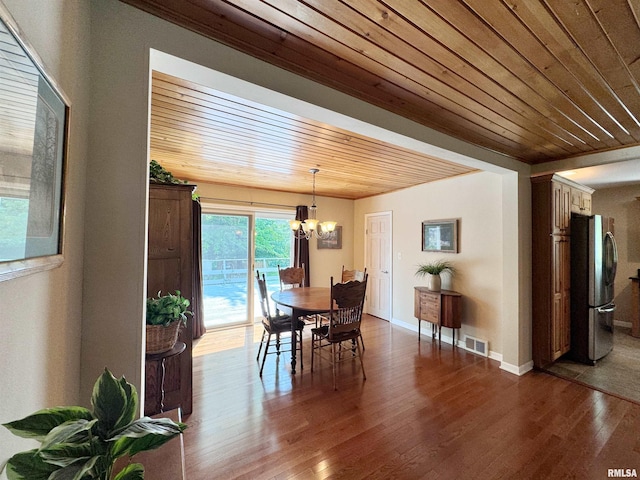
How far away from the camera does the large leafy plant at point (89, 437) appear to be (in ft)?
1.59

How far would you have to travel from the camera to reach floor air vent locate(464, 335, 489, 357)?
3498 mm

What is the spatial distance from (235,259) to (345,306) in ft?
8.78

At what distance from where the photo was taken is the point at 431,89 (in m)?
1.76

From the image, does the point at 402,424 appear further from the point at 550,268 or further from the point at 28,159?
the point at 28,159

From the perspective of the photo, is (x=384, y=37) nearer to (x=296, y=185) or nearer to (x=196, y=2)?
(x=196, y=2)

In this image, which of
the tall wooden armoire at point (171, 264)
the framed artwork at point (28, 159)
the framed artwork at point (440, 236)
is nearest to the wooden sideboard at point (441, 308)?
the framed artwork at point (440, 236)

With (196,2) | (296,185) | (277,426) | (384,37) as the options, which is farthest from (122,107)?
(296,185)

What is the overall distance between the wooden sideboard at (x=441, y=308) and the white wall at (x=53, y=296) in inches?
146

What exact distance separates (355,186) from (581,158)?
112 inches

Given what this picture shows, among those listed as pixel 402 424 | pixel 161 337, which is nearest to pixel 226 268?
pixel 161 337

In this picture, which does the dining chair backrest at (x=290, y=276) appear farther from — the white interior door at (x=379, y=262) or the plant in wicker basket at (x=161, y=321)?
the plant in wicker basket at (x=161, y=321)

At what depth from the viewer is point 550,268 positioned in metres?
3.06

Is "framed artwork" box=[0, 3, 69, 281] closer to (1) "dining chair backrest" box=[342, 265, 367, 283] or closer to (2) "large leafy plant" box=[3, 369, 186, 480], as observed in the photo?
(2) "large leafy plant" box=[3, 369, 186, 480]

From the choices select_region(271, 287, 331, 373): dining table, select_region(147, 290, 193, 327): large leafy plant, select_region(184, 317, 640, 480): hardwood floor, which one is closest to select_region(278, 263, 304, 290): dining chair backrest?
select_region(271, 287, 331, 373): dining table
